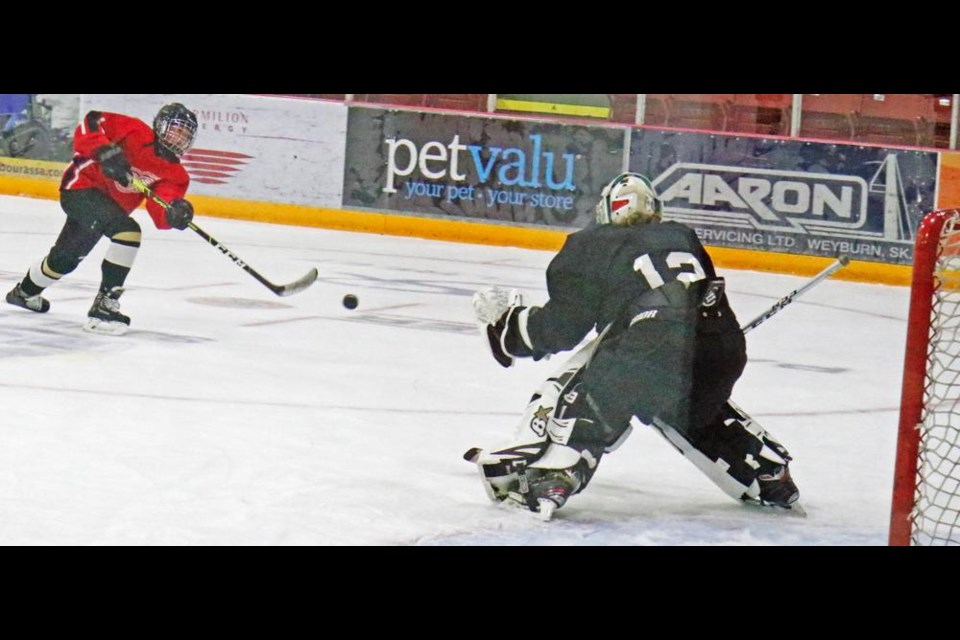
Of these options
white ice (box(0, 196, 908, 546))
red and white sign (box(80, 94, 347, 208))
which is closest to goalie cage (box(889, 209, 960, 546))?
white ice (box(0, 196, 908, 546))

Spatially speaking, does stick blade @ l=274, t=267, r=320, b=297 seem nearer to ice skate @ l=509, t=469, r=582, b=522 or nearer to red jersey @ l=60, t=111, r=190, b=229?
red jersey @ l=60, t=111, r=190, b=229

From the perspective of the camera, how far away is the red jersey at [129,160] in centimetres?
312

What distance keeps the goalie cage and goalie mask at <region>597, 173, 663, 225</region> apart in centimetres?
46

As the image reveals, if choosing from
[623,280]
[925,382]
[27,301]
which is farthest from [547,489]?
[27,301]

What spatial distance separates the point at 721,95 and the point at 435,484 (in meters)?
0.95

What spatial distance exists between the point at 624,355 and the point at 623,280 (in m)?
0.13

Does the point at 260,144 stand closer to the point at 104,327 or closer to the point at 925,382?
the point at 104,327

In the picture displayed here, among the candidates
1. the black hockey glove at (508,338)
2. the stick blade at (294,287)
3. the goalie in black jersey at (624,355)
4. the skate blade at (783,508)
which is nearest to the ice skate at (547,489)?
the goalie in black jersey at (624,355)

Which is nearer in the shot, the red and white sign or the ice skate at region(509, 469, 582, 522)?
the ice skate at region(509, 469, 582, 522)

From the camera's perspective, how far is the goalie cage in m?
2.46

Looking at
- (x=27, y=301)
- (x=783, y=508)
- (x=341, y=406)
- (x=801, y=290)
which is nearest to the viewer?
(x=783, y=508)

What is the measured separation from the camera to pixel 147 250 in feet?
11.1

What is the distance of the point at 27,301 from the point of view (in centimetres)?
344

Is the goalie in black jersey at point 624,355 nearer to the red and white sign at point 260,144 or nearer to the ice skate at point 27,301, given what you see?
the red and white sign at point 260,144
